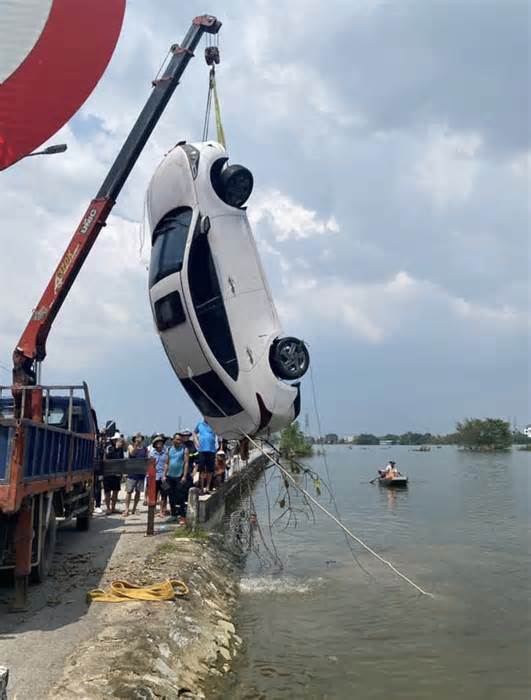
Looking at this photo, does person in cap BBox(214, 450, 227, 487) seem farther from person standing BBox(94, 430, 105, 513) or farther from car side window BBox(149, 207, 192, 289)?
car side window BBox(149, 207, 192, 289)

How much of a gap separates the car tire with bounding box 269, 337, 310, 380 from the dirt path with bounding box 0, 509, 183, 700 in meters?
3.73

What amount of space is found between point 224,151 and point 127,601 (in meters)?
7.70

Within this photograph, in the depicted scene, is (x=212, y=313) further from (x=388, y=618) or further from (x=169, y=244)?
(x=388, y=618)

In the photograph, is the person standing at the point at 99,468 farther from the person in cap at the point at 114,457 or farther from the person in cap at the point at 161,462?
the person in cap at the point at 161,462

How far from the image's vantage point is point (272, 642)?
8578 mm

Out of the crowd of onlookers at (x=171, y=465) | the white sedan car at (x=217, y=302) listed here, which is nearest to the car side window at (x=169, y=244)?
the white sedan car at (x=217, y=302)

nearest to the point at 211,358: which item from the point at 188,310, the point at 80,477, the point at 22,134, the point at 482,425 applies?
the point at 188,310

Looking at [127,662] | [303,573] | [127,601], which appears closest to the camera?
[127,662]

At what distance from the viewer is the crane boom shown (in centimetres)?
1180

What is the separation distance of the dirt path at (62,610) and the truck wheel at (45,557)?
0.15 meters

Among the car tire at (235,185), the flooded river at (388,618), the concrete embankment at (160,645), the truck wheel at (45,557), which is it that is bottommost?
the flooded river at (388,618)

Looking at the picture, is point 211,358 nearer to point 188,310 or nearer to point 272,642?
point 188,310

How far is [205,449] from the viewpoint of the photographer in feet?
46.9

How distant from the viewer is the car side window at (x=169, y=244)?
34.5 ft
